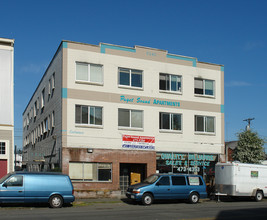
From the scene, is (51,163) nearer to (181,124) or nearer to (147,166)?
(147,166)

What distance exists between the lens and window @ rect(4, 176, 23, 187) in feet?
60.9

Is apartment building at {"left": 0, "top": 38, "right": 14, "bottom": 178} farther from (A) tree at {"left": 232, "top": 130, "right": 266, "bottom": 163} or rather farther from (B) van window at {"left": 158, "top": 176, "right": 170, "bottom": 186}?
(A) tree at {"left": 232, "top": 130, "right": 266, "bottom": 163}

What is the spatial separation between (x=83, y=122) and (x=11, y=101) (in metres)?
4.94

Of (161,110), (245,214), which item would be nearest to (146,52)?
(161,110)

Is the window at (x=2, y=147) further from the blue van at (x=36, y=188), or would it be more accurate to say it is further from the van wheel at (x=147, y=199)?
the van wheel at (x=147, y=199)

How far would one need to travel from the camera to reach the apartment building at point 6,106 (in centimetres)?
2427

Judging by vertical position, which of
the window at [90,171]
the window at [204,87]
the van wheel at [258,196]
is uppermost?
the window at [204,87]

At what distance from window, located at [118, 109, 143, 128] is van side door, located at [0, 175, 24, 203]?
32.1 feet

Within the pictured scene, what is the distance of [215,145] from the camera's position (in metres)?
30.4

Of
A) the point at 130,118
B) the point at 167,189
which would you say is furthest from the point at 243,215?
the point at 130,118

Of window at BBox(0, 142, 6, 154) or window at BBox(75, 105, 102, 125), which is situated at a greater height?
window at BBox(75, 105, 102, 125)

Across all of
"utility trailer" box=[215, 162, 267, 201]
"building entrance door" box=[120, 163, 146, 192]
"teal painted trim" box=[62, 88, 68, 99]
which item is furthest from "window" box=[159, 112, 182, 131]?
"teal painted trim" box=[62, 88, 68, 99]

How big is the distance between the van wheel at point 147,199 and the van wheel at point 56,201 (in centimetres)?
479

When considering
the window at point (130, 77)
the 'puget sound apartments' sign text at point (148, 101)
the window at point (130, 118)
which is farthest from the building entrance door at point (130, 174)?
the window at point (130, 77)
